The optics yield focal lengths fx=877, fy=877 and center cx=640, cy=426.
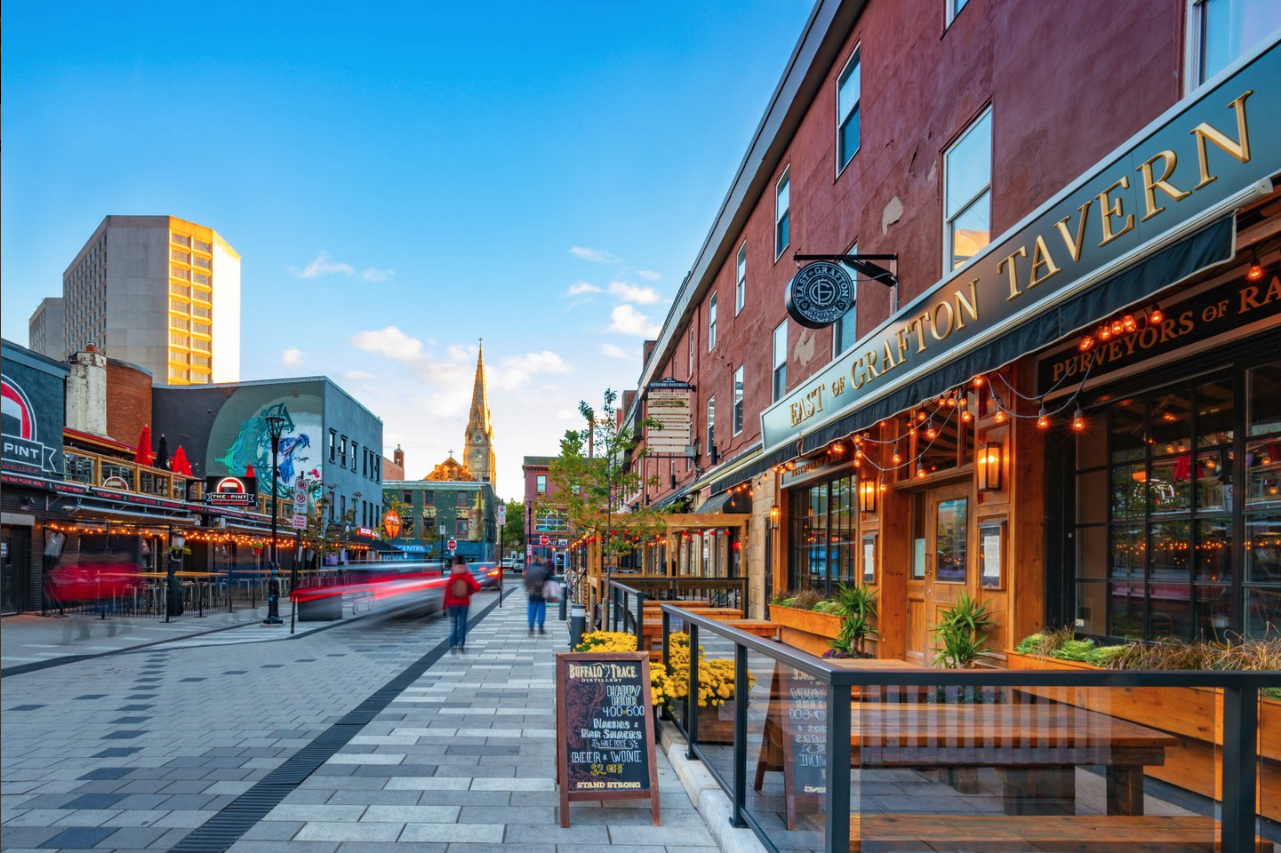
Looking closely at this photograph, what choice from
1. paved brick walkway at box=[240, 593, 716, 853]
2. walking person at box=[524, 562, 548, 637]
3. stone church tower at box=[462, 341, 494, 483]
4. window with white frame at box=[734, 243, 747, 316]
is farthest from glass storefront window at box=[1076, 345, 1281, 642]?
stone church tower at box=[462, 341, 494, 483]

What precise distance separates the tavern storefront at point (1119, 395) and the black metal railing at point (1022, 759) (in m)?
2.35

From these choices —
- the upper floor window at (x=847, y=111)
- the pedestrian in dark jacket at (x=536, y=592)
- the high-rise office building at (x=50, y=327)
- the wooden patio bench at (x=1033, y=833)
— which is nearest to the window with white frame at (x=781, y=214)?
the upper floor window at (x=847, y=111)

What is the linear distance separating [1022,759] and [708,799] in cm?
274

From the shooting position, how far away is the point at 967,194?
952cm

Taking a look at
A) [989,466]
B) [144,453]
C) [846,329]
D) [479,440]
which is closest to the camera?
[989,466]

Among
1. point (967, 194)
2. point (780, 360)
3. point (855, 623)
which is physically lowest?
point (855, 623)

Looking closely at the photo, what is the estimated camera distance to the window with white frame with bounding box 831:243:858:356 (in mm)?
12734

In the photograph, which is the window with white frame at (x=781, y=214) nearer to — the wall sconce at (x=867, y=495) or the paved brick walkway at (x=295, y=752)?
the wall sconce at (x=867, y=495)

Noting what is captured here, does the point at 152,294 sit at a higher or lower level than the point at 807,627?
higher

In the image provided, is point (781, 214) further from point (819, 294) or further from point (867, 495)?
point (867, 495)

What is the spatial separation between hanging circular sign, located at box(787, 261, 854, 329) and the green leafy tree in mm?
9953

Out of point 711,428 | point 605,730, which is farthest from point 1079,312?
point 711,428

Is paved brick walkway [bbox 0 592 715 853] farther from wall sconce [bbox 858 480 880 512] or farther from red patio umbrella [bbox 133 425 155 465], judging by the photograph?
red patio umbrella [bbox 133 425 155 465]

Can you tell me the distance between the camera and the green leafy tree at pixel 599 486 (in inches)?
845
